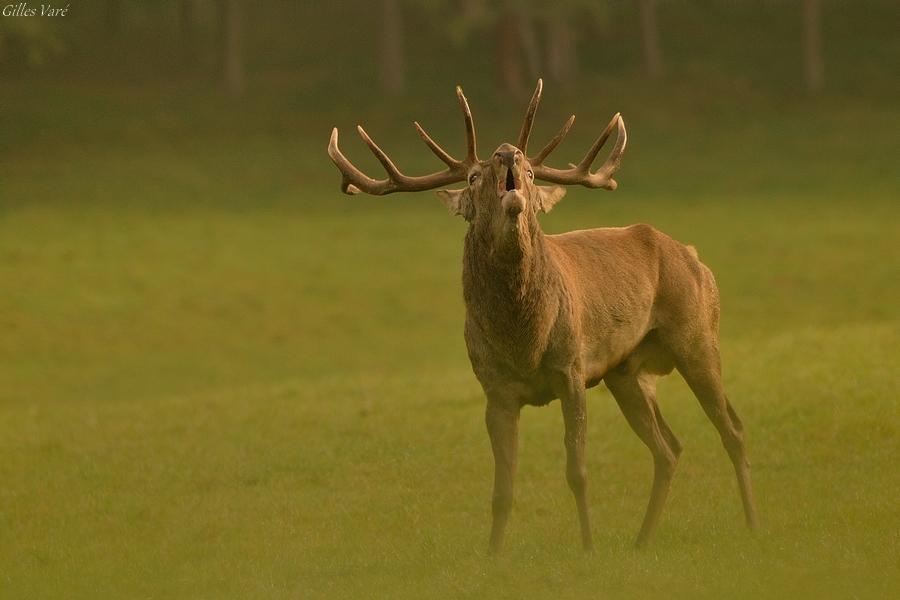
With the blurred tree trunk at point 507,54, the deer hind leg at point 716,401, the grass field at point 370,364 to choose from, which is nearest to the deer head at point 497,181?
the deer hind leg at point 716,401

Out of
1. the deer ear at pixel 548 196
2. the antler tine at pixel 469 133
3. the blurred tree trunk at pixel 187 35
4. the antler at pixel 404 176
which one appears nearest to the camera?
the antler tine at pixel 469 133

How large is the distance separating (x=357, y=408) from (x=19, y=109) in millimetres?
31374

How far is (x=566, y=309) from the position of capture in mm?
9484

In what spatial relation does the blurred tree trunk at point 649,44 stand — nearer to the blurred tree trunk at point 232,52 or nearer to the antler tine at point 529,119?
the blurred tree trunk at point 232,52

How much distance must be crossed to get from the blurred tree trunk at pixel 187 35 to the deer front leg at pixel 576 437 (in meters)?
43.7

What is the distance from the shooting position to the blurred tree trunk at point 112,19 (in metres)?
53.4

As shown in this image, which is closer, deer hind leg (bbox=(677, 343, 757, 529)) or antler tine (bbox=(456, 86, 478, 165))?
antler tine (bbox=(456, 86, 478, 165))

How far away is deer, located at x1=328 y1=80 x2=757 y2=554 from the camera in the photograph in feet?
29.9

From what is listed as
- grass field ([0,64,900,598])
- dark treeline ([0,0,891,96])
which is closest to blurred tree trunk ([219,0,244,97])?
dark treeline ([0,0,891,96])

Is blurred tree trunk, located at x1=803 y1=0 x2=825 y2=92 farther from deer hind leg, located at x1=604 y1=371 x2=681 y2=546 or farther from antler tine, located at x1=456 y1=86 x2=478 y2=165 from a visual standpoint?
antler tine, located at x1=456 y1=86 x2=478 y2=165

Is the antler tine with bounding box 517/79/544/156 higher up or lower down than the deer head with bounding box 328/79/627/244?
higher up

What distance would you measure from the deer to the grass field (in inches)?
26.2

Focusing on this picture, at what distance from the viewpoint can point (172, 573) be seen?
10453mm

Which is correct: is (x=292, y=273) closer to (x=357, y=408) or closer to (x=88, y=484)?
(x=357, y=408)
